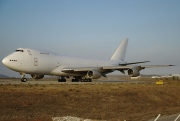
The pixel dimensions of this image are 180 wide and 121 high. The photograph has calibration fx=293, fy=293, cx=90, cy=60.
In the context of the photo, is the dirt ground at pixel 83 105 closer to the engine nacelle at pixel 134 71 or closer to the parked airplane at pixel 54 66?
the engine nacelle at pixel 134 71

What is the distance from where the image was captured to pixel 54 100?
2292 cm

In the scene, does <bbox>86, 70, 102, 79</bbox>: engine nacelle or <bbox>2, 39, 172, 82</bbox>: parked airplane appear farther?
<bbox>86, 70, 102, 79</bbox>: engine nacelle

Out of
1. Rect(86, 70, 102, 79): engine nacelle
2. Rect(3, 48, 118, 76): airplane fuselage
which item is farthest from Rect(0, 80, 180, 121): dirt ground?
Rect(3, 48, 118, 76): airplane fuselage

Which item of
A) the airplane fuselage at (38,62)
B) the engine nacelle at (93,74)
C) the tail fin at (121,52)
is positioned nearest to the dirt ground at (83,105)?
the engine nacelle at (93,74)

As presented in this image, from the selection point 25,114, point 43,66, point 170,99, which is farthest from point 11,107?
point 43,66

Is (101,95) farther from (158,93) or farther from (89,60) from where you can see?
(89,60)

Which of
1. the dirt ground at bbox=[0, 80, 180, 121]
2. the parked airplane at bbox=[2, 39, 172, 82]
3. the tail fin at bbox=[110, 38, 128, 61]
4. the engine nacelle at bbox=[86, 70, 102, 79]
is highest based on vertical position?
the tail fin at bbox=[110, 38, 128, 61]

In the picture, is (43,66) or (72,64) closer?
(43,66)

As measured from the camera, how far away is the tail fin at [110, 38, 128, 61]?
6825 centimetres

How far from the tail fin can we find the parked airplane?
8650 mm

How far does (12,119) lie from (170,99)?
20.6m

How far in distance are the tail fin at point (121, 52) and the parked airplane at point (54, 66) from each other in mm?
8650

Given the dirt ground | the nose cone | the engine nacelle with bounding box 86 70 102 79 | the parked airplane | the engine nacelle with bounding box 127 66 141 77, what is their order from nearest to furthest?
the dirt ground → the nose cone → the parked airplane → the engine nacelle with bounding box 127 66 141 77 → the engine nacelle with bounding box 86 70 102 79

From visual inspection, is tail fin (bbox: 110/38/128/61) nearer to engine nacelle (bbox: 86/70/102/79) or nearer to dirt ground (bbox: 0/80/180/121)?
engine nacelle (bbox: 86/70/102/79)
